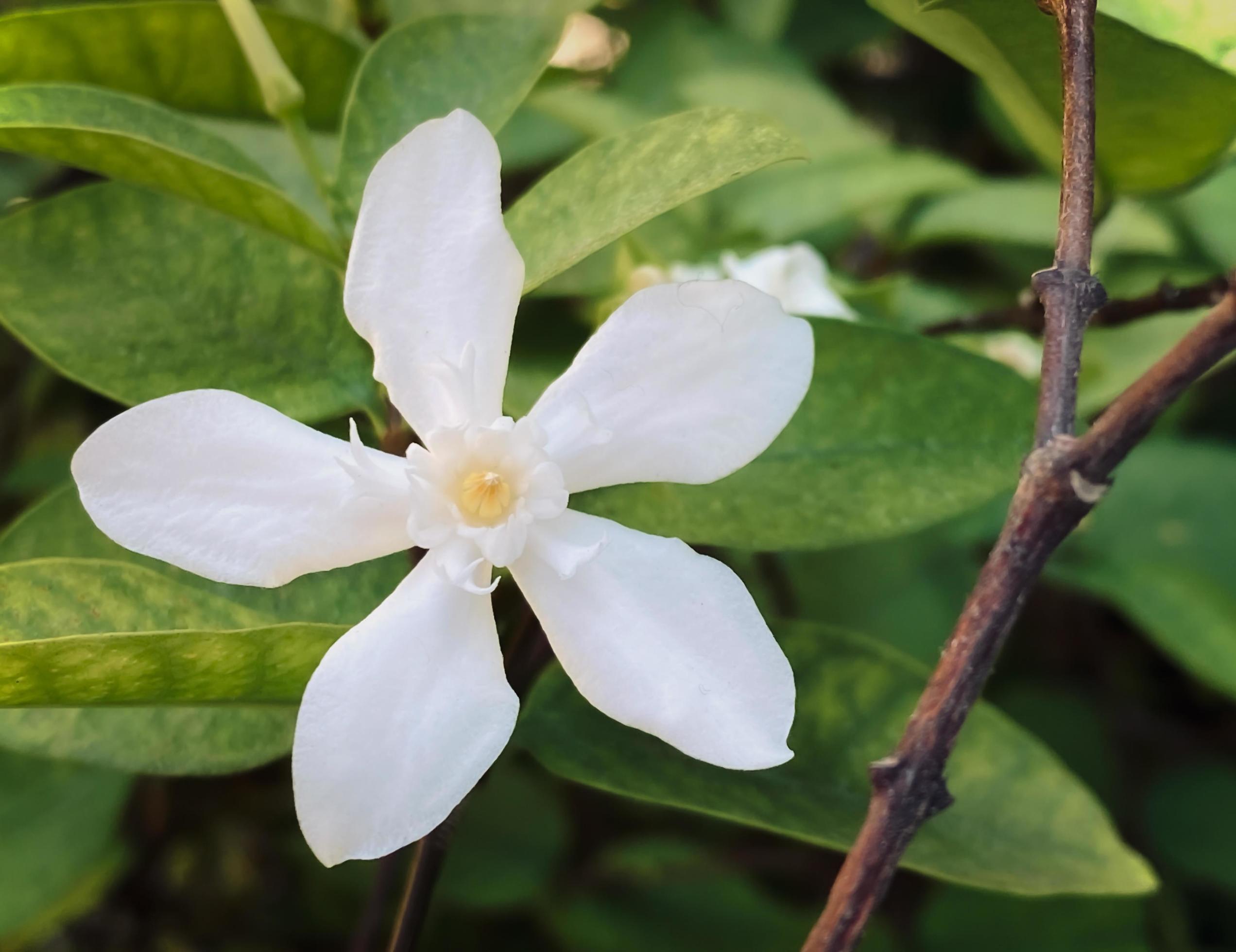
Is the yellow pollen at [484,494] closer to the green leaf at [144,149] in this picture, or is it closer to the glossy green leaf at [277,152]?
the green leaf at [144,149]

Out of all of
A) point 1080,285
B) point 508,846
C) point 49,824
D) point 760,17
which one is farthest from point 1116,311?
point 49,824

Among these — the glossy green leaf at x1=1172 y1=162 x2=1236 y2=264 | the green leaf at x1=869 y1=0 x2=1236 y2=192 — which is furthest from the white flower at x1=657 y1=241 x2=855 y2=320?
the glossy green leaf at x1=1172 y1=162 x2=1236 y2=264

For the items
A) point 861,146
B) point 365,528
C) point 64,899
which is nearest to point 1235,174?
point 861,146

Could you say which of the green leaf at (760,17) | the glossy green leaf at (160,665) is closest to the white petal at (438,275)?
the glossy green leaf at (160,665)

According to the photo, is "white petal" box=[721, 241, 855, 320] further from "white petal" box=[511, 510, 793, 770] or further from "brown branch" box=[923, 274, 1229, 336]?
"white petal" box=[511, 510, 793, 770]

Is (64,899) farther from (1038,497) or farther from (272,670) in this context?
(1038,497)

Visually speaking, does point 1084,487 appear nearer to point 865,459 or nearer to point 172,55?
point 865,459
